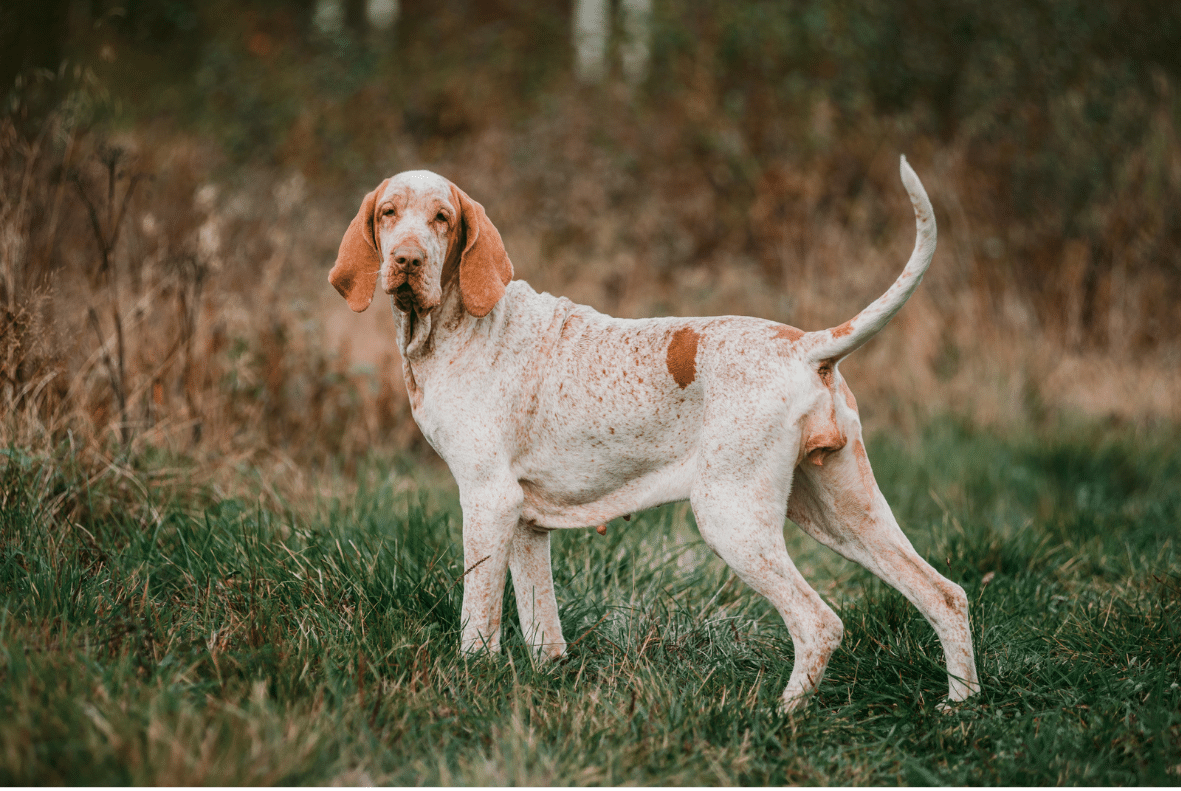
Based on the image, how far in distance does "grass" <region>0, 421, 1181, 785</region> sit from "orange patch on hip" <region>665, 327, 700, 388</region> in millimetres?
892

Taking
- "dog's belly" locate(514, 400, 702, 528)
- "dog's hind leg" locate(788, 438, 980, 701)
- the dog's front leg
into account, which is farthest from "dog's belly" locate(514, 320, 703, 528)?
"dog's hind leg" locate(788, 438, 980, 701)

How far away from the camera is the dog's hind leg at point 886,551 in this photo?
2.56 meters

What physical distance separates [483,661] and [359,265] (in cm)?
126

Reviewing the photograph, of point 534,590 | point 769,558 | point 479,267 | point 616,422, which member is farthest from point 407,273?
point 769,558

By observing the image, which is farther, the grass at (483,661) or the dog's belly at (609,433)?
the dog's belly at (609,433)

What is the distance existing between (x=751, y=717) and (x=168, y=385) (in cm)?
341

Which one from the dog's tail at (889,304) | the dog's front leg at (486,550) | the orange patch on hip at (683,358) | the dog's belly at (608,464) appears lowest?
the dog's front leg at (486,550)

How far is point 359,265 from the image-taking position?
268 cm

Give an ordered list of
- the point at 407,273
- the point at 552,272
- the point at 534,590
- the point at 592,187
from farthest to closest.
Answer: the point at 592,187 → the point at 552,272 → the point at 534,590 → the point at 407,273

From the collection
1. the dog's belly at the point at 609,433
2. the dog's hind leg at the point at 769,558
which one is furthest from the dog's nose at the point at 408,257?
the dog's hind leg at the point at 769,558

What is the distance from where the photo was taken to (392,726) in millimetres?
2332

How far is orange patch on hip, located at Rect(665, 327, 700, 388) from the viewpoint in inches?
99.3

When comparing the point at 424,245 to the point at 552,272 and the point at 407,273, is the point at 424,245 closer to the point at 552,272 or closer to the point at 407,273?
the point at 407,273

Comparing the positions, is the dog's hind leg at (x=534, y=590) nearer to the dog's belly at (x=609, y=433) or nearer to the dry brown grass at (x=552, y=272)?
the dog's belly at (x=609, y=433)
